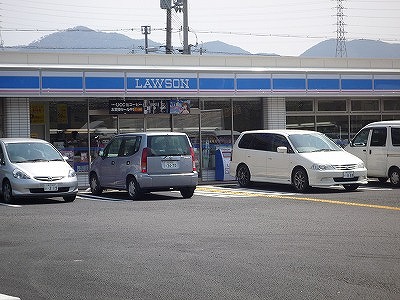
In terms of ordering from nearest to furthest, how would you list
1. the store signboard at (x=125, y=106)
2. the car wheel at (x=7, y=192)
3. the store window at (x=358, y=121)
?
the car wheel at (x=7, y=192), the store signboard at (x=125, y=106), the store window at (x=358, y=121)

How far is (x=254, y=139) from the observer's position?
22891 mm

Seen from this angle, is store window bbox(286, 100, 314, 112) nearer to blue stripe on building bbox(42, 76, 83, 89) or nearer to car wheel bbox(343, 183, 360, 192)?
blue stripe on building bbox(42, 76, 83, 89)

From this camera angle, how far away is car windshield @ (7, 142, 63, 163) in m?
19.2

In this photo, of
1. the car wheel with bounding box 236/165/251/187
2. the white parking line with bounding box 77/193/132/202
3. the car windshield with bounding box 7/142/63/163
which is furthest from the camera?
the car wheel with bounding box 236/165/251/187

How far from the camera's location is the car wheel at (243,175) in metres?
23.1

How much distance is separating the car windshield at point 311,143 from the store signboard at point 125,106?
7.01 metres

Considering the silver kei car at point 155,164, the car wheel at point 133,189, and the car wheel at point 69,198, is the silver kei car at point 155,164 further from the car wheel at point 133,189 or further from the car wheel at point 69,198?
the car wheel at point 69,198

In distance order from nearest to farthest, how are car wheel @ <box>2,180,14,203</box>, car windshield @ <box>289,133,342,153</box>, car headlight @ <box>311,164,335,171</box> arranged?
car wheel @ <box>2,180,14,203</box>, car headlight @ <box>311,164,335,171</box>, car windshield @ <box>289,133,342,153</box>

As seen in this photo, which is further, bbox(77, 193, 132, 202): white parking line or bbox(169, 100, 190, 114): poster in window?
bbox(169, 100, 190, 114): poster in window

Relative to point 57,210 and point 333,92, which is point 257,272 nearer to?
point 57,210

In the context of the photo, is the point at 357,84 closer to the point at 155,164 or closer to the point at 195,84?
the point at 195,84

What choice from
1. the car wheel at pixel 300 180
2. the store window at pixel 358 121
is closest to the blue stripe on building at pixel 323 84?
the store window at pixel 358 121

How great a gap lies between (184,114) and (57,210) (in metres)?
11.8

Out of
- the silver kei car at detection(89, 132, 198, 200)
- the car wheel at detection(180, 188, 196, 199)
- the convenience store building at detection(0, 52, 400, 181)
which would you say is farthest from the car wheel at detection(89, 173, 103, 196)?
the convenience store building at detection(0, 52, 400, 181)
